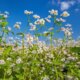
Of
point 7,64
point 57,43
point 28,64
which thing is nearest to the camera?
point 7,64

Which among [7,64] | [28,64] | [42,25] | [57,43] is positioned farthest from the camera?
[57,43]

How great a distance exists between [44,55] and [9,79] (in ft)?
5.52

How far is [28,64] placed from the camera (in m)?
5.64

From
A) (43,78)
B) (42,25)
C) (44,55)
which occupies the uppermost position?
(42,25)

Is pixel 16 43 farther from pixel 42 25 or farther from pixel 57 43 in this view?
pixel 42 25

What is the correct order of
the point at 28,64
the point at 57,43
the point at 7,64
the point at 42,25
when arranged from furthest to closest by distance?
the point at 57,43
the point at 42,25
the point at 28,64
the point at 7,64

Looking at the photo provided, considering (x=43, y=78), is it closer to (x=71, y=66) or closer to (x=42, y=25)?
(x=71, y=66)

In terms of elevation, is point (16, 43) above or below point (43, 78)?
above

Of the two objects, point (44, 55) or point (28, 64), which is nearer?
point (28, 64)

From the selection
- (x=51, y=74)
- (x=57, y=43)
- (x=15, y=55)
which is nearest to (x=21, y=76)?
(x=51, y=74)

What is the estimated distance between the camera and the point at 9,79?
5305mm

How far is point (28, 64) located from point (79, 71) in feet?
2.80

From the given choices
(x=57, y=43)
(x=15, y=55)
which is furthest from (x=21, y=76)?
(x=57, y=43)

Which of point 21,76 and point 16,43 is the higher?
point 16,43
